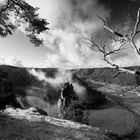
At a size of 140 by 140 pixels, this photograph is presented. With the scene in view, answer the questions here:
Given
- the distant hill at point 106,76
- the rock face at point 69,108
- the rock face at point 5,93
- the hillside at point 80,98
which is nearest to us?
the rock face at point 69,108

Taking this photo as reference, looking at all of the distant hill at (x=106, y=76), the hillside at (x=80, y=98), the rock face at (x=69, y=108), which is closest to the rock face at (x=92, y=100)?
the hillside at (x=80, y=98)

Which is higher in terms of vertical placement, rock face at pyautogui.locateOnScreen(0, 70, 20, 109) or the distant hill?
the distant hill

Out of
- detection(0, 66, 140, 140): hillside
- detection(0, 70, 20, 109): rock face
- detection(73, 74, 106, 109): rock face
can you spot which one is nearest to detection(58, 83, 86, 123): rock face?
detection(0, 66, 140, 140): hillside

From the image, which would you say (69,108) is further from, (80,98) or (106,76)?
(106,76)

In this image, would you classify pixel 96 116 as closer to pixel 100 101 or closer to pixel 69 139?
pixel 100 101

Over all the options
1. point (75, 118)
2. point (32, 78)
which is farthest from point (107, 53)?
point (32, 78)

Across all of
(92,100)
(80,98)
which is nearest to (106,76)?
(92,100)

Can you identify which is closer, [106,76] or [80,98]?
[80,98]

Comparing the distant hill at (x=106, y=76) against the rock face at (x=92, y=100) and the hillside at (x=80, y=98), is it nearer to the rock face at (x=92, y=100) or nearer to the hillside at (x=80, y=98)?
the hillside at (x=80, y=98)

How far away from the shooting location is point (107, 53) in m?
7.16

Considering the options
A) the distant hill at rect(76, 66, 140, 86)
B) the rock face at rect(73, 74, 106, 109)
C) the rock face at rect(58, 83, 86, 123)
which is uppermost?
the distant hill at rect(76, 66, 140, 86)

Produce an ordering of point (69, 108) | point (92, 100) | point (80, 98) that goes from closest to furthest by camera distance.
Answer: point (69, 108)
point (92, 100)
point (80, 98)

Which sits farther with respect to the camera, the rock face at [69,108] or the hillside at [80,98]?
the hillside at [80,98]

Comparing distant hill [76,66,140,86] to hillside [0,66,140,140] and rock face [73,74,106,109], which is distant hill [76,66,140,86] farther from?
rock face [73,74,106,109]
